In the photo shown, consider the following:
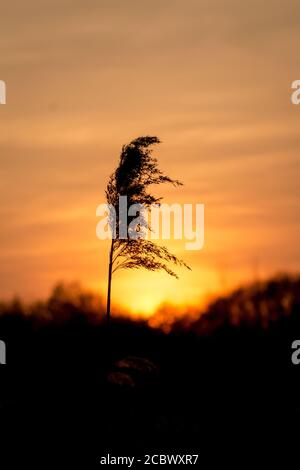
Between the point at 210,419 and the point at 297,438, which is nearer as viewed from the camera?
the point at 297,438

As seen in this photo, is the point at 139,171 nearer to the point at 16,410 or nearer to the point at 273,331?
the point at 16,410

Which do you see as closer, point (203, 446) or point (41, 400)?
point (203, 446)

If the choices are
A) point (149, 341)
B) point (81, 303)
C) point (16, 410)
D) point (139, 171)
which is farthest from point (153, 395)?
point (81, 303)

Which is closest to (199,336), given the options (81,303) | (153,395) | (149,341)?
(149,341)

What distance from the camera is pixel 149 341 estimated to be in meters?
50.6

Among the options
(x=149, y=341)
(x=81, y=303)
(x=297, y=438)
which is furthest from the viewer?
(x=81, y=303)

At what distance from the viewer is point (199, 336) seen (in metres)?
50.9

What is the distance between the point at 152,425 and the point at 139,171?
4906 millimetres

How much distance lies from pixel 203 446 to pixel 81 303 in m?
41.6
